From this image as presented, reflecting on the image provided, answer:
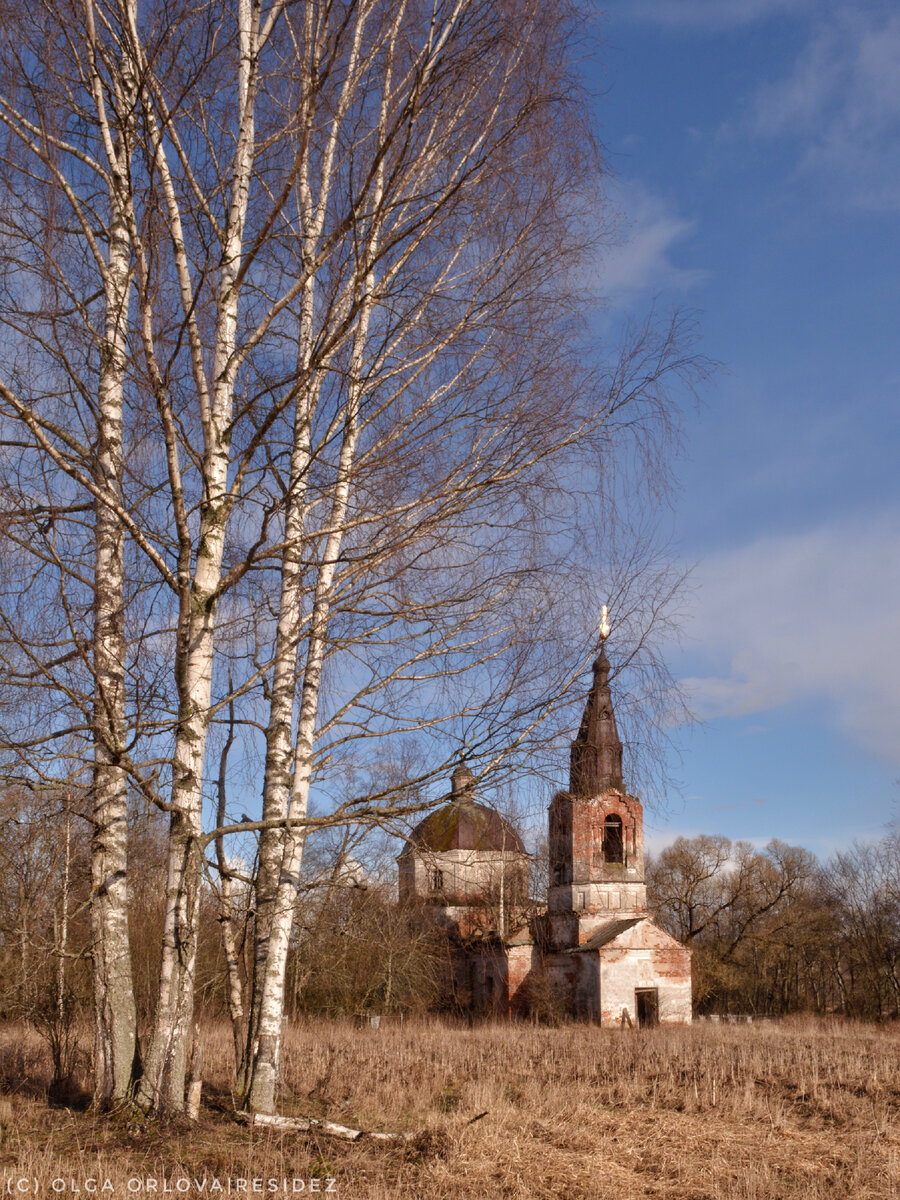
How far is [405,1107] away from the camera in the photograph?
831 centimetres

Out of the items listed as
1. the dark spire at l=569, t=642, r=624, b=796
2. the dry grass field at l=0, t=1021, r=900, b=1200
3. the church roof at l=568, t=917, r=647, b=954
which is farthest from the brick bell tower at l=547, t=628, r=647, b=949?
the dark spire at l=569, t=642, r=624, b=796

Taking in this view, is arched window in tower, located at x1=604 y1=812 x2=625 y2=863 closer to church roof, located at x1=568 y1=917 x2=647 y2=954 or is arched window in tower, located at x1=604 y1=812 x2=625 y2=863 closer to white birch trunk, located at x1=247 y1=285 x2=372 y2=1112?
church roof, located at x1=568 y1=917 x2=647 y2=954

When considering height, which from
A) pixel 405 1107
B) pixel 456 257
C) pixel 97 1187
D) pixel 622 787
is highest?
pixel 456 257

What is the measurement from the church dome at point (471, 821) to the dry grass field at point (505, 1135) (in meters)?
1.92

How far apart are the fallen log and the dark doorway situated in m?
24.8

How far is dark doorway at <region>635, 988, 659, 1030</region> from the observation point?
96.4ft

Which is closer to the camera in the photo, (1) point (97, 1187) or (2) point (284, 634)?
(1) point (97, 1187)

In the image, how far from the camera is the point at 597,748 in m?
6.43

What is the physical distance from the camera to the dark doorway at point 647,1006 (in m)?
29.4

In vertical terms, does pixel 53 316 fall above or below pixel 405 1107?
above

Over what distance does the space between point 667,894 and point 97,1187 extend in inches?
1844

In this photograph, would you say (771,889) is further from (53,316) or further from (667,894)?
(53,316)

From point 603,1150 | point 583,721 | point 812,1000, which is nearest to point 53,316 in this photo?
point 583,721

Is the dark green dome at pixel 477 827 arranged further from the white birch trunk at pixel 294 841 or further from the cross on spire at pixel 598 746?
the white birch trunk at pixel 294 841
